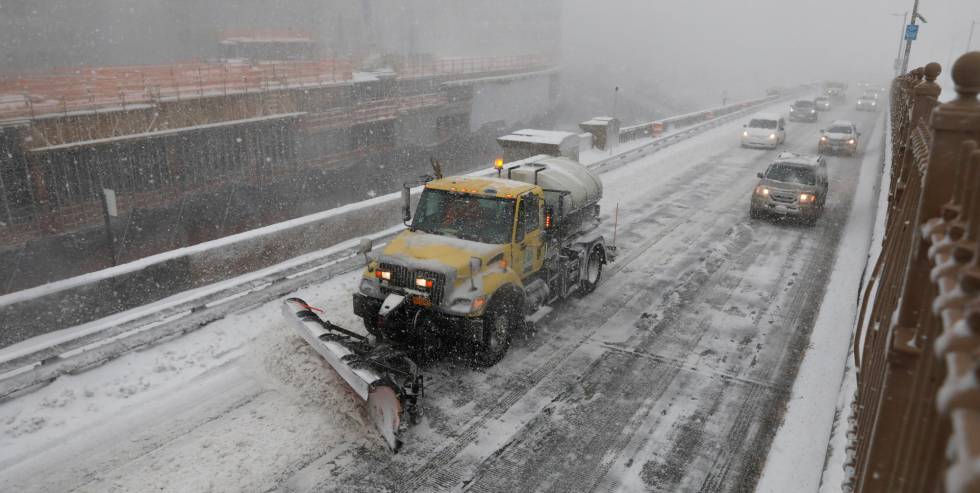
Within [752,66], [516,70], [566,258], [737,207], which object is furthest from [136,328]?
[752,66]

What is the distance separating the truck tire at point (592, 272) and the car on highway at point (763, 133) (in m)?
21.2

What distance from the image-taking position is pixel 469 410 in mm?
8781

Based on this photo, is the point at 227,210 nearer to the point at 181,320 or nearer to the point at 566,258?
the point at 181,320

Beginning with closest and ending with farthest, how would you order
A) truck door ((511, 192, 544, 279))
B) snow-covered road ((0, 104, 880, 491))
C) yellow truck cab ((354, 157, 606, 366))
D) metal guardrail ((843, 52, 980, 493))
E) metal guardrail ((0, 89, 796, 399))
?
metal guardrail ((843, 52, 980, 493)) → snow-covered road ((0, 104, 880, 491)) → metal guardrail ((0, 89, 796, 399)) → yellow truck cab ((354, 157, 606, 366)) → truck door ((511, 192, 544, 279))

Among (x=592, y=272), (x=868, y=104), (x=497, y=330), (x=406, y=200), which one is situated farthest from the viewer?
(x=868, y=104)

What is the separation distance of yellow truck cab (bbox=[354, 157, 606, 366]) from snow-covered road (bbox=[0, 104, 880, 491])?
2.57 ft

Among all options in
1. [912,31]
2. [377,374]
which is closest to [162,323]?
[377,374]

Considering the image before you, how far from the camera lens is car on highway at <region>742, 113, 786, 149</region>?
3114 cm

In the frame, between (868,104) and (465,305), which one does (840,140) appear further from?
(465,305)

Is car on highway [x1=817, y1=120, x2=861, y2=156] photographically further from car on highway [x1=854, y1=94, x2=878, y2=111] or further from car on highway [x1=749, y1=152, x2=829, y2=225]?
car on highway [x1=854, y1=94, x2=878, y2=111]

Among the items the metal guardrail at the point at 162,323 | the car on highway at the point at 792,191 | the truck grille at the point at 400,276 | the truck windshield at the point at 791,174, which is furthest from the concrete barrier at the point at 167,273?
the truck windshield at the point at 791,174

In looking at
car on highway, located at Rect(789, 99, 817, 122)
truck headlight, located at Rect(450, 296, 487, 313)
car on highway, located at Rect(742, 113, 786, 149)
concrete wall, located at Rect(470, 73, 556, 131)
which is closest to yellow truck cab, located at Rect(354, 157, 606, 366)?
truck headlight, located at Rect(450, 296, 487, 313)

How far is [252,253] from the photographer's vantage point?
13461mm

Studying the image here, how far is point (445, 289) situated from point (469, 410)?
1687 millimetres
